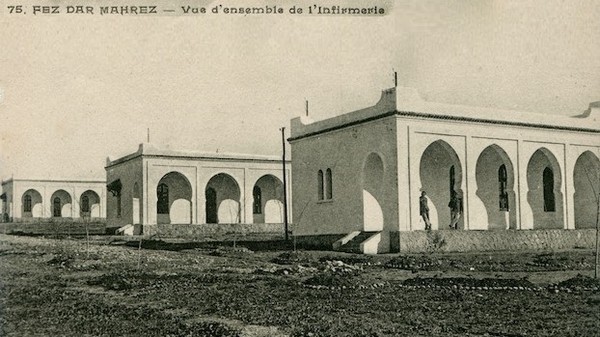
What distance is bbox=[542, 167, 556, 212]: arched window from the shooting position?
1044 inches

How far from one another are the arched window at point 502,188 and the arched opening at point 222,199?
658 inches

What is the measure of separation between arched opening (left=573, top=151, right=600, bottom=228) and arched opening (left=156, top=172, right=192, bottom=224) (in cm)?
1902

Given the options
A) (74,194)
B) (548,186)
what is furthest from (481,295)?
(74,194)

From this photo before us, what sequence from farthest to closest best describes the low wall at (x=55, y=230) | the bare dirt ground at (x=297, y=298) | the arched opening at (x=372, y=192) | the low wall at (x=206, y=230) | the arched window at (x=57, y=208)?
the arched window at (x=57, y=208)
the low wall at (x=55, y=230)
the low wall at (x=206, y=230)
the arched opening at (x=372, y=192)
the bare dirt ground at (x=297, y=298)

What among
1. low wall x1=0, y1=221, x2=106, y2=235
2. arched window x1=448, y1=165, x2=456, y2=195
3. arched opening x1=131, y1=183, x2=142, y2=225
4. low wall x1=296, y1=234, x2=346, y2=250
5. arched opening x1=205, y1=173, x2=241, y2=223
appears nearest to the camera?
low wall x1=296, y1=234, x2=346, y2=250

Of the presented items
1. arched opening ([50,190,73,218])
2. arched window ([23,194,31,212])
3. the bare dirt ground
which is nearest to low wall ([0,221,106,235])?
arched opening ([50,190,73,218])

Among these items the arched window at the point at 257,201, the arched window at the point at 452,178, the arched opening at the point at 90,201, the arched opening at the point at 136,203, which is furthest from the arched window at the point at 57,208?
the arched window at the point at 452,178

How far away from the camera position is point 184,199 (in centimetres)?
3650

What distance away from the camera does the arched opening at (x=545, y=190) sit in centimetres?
2559

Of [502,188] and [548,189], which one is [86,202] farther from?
[548,189]

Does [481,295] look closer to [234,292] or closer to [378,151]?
[234,292]

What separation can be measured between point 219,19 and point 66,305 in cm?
713

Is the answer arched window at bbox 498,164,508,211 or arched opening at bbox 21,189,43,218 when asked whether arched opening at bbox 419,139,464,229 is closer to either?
arched window at bbox 498,164,508,211

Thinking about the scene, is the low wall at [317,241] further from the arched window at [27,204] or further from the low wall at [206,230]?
the arched window at [27,204]
